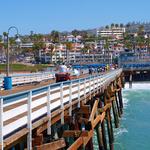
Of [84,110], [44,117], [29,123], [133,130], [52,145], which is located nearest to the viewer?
[29,123]

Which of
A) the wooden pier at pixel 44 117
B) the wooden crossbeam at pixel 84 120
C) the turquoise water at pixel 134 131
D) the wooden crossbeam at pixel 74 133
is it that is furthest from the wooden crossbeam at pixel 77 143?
the turquoise water at pixel 134 131

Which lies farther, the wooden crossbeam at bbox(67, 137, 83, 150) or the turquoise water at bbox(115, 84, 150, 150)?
the turquoise water at bbox(115, 84, 150, 150)

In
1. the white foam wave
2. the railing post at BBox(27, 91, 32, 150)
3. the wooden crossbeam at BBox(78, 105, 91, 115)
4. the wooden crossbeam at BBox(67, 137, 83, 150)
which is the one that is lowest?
the white foam wave

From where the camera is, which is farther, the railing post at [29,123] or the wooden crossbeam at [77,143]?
the wooden crossbeam at [77,143]

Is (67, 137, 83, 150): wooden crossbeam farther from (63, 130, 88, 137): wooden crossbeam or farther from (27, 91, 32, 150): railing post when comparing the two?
(27, 91, 32, 150): railing post

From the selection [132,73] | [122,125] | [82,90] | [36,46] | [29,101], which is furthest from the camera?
[36,46]

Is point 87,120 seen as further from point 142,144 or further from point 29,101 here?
point 142,144

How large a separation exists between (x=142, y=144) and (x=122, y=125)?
Result: 7192 millimetres

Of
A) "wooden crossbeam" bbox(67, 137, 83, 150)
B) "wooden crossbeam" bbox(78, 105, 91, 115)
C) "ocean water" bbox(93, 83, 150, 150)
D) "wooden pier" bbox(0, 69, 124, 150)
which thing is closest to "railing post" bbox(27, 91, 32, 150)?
"wooden pier" bbox(0, 69, 124, 150)

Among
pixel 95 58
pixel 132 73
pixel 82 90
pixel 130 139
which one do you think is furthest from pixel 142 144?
pixel 95 58

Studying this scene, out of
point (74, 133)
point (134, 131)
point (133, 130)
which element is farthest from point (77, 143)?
point (133, 130)

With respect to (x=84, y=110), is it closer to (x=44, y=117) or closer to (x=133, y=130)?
(x=44, y=117)

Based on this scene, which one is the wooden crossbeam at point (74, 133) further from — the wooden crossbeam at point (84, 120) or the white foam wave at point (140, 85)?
the white foam wave at point (140, 85)

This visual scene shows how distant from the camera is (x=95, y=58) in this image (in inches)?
7751
